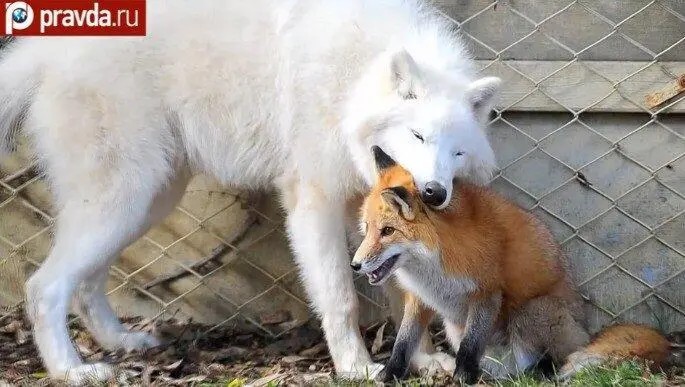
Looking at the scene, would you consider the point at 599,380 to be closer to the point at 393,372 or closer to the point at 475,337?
the point at 475,337

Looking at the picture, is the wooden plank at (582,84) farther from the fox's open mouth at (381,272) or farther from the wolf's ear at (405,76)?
the fox's open mouth at (381,272)

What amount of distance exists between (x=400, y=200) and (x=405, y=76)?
653 millimetres

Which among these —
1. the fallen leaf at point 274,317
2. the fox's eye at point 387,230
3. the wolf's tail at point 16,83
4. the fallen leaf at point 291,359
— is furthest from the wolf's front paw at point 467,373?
the wolf's tail at point 16,83

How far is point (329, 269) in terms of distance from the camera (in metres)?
4.60

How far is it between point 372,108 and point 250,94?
0.68 meters

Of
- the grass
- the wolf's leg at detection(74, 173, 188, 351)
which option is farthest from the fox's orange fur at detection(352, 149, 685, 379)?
the wolf's leg at detection(74, 173, 188, 351)

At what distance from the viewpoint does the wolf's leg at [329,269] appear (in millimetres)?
4523

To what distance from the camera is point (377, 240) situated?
394cm

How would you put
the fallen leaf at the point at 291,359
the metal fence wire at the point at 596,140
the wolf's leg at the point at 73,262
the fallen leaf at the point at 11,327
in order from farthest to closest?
the fallen leaf at the point at 11,327, the metal fence wire at the point at 596,140, the fallen leaf at the point at 291,359, the wolf's leg at the point at 73,262

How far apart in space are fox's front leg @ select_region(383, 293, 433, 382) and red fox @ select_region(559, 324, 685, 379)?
0.62m

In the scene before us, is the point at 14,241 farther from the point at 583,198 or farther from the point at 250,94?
the point at 583,198

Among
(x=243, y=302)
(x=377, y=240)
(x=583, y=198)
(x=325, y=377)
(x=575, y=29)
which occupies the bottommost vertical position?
(x=243, y=302)

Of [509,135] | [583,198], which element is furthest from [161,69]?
[583,198]

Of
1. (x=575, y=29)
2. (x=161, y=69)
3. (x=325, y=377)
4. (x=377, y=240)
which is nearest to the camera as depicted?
(x=377, y=240)
